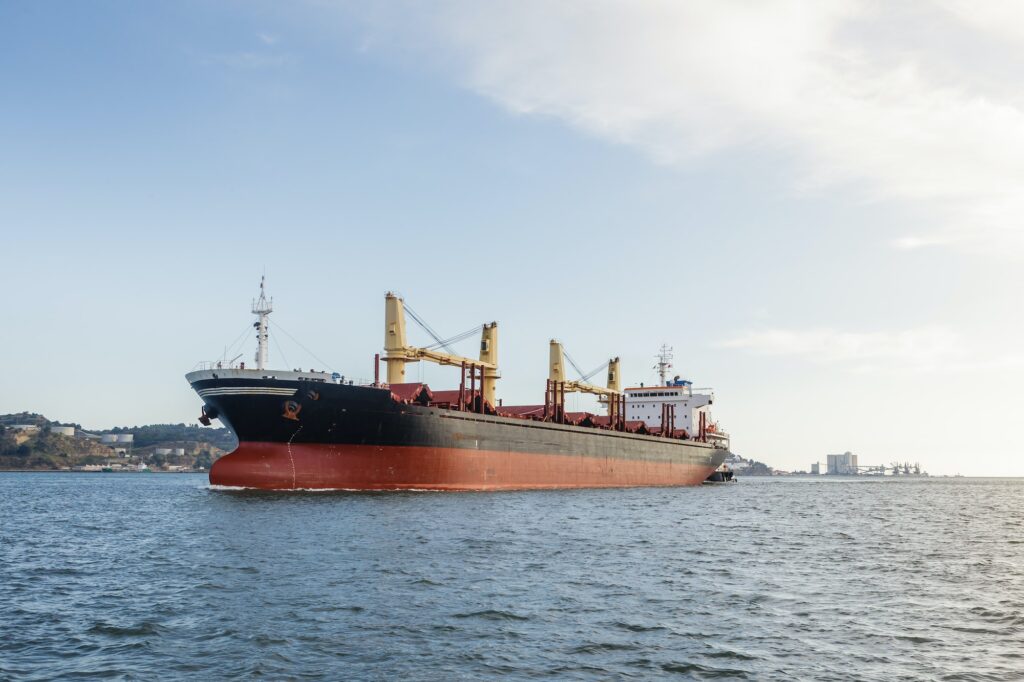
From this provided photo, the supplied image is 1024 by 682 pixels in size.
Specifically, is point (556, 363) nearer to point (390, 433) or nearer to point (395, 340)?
point (395, 340)

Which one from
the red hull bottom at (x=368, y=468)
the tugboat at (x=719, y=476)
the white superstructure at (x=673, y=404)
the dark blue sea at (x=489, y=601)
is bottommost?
the tugboat at (x=719, y=476)

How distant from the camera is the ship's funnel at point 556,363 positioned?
201ft

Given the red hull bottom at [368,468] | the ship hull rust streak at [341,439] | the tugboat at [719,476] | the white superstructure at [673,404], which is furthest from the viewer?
the tugboat at [719,476]

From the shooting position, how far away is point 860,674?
9578mm

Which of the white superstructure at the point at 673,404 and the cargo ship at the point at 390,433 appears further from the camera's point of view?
the white superstructure at the point at 673,404

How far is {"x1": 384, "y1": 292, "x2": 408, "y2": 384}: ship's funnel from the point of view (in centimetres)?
4262


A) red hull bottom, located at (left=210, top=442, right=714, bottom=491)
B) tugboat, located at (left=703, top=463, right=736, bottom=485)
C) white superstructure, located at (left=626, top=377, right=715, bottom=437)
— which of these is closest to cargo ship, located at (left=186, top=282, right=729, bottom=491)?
red hull bottom, located at (left=210, top=442, right=714, bottom=491)

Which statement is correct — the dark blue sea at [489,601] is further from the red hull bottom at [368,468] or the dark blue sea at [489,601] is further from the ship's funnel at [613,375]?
the ship's funnel at [613,375]

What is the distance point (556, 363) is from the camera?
61500 mm

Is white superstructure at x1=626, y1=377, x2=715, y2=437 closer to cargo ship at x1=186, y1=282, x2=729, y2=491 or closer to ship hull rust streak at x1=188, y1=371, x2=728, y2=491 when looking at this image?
cargo ship at x1=186, y1=282, x2=729, y2=491

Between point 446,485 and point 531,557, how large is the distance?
19042mm

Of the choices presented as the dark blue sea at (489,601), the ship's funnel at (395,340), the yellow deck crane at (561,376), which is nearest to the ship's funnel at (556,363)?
the yellow deck crane at (561,376)

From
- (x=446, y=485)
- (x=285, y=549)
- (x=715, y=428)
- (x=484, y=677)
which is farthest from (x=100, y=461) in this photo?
(x=484, y=677)

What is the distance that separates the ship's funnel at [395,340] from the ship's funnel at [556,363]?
2041 cm
